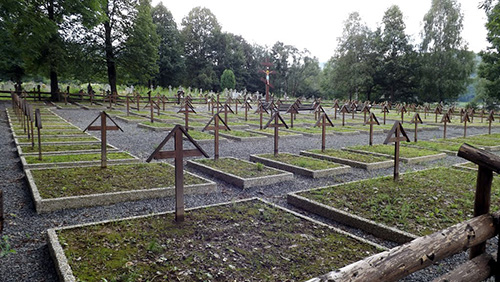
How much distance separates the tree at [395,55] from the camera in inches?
1880

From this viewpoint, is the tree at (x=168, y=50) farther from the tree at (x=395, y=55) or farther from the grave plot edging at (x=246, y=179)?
the grave plot edging at (x=246, y=179)

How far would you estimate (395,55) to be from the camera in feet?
159

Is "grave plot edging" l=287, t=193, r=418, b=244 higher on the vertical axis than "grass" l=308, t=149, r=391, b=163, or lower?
lower

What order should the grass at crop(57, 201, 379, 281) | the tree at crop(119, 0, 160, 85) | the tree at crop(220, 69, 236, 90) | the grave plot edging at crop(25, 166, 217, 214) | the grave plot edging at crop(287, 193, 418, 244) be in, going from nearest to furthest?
the grass at crop(57, 201, 379, 281)
the grave plot edging at crop(287, 193, 418, 244)
the grave plot edging at crop(25, 166, 217, 214)
the tree at crop(119, 0, 160, 85)
the tree at crop(220, 69, 236, 90)

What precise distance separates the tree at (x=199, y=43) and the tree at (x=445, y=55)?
3117cm

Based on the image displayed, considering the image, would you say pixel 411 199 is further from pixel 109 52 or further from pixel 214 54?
pixel 214 54

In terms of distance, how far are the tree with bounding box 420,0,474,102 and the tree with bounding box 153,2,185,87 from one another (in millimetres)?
32146

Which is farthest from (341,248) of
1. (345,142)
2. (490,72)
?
(490,72)

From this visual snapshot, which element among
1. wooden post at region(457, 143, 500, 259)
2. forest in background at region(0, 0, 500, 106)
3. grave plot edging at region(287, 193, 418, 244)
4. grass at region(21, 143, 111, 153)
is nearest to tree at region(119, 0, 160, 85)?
forest in background at region(0, 0, 500, 106)

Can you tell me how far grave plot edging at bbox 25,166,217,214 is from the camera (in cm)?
567

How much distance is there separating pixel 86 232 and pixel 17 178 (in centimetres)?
389

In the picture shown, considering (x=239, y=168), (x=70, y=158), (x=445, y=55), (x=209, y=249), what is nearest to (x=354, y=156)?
(x=239, y=168)

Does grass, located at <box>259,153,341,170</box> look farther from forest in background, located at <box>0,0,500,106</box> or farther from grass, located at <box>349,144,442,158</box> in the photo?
forest in background, located at <box>0,0,500,106</box>

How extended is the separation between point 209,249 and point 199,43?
5966 centimetres
